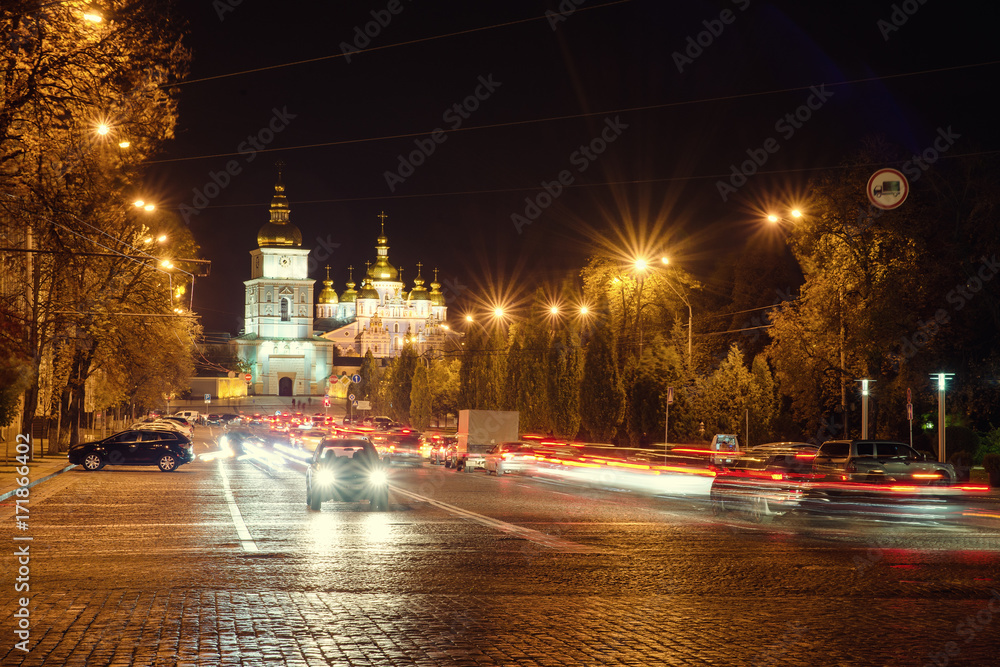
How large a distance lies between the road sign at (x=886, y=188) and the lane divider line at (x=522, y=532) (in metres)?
11.8

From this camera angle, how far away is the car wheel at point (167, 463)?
124 feet

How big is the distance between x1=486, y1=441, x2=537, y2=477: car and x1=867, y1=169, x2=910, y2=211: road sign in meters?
17.2

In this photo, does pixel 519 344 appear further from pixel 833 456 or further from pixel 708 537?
pixel 708 537

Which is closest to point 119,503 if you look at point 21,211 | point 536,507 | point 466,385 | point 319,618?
point 21,211

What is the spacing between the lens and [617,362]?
65.3m

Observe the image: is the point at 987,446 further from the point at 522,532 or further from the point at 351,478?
the point at 522,532

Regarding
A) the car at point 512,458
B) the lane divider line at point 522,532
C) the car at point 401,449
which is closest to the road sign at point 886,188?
the lane divider line at point 522,532

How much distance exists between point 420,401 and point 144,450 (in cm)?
7066

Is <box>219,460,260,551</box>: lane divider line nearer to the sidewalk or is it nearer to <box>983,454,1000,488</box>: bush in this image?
the sidewalk

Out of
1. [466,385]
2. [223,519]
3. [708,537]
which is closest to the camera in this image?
[708,537]

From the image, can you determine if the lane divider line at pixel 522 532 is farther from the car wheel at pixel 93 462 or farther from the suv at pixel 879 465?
the car wheel at pixel 93 462

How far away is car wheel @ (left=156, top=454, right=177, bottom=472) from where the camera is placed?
37.9 meters

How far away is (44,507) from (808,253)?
36.1 metres

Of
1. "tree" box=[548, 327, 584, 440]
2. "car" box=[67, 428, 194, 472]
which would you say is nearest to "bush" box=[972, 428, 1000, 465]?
"car" box=[67, 428, 194, 472]
